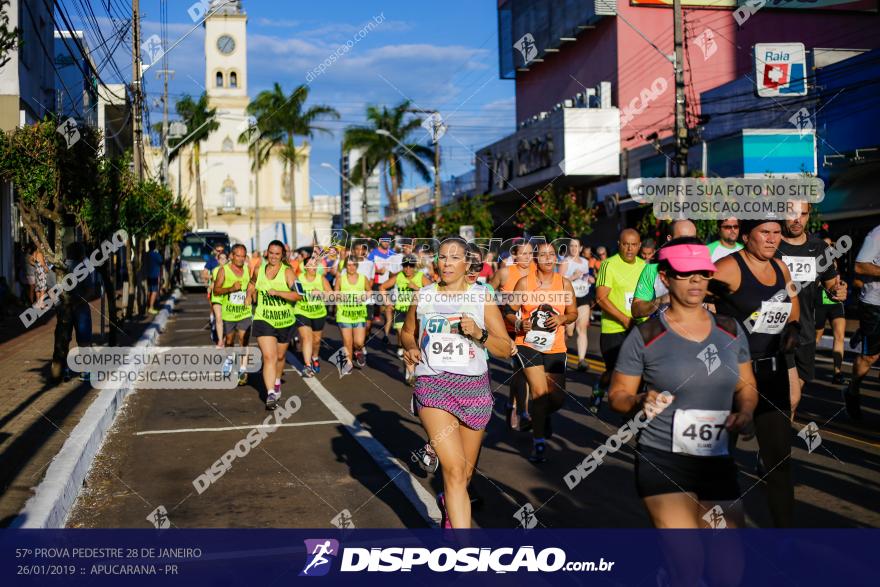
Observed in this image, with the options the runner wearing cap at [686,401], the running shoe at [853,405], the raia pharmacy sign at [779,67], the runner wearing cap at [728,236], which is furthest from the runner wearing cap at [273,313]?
the raia pharmacy sign at [779,67]

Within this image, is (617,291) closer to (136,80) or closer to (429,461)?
(429,461)

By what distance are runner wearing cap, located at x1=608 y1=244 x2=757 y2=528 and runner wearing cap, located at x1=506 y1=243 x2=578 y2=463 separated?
13.6 ft

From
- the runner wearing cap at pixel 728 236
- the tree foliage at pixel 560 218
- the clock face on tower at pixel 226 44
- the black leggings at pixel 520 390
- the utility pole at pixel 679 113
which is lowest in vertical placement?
the black leggings at pixel 520 390

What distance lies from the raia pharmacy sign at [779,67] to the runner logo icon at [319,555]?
24.7 metres

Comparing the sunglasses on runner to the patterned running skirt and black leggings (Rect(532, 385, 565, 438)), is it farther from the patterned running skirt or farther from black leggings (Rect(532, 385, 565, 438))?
black leggings (Rect(532, 385, 565, 438))

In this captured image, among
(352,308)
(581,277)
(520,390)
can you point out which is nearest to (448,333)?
(520,390)

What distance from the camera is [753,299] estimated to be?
5.65 meters

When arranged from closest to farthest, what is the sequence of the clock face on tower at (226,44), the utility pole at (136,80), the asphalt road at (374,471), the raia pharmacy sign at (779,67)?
1. the asphalt road at (374,471)
2. the utility pole at (136,80)
3. the raia pharmacy sign at (779,67)
4. the clock face on tower at (226,44)

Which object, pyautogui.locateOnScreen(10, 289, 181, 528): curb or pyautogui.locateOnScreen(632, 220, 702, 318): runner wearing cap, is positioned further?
pyautogui.locateOnScreen(632, 220, 702, 318): runner wearing cap

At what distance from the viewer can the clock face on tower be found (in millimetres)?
91375

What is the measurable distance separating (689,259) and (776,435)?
1630mm

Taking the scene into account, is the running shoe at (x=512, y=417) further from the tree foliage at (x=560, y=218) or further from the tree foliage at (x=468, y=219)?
the tree foliage at (x=468, y=219)

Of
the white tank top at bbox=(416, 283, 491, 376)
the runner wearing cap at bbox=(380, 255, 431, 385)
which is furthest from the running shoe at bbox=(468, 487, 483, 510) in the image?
the runner wearing cap at bbox=(380, 255, 431, 385)

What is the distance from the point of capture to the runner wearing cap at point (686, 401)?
4.18 metres
